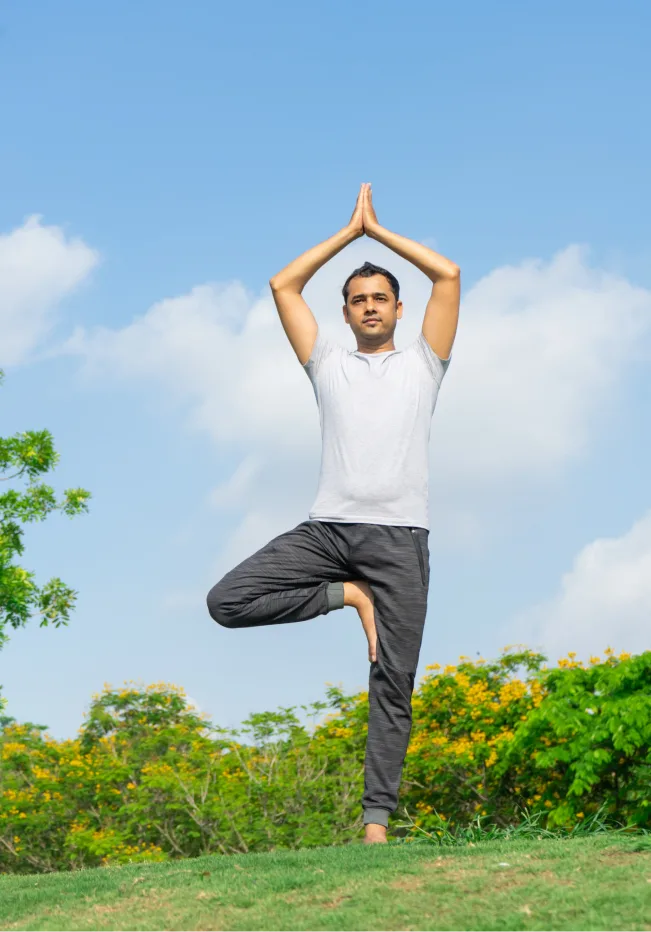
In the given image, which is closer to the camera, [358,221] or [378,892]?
[378,892]

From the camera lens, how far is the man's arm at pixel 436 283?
16.3 feet

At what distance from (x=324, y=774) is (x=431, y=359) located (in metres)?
6.27

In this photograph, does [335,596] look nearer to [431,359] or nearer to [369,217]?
[431,359]

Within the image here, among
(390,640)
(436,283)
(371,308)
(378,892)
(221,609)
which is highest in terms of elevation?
(436,283)

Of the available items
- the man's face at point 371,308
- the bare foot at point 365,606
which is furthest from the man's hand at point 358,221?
the bare foot at point 365,606

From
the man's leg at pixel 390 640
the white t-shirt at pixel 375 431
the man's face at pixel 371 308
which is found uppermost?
the man's face at pixel 371 308

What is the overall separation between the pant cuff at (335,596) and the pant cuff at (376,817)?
1.01m

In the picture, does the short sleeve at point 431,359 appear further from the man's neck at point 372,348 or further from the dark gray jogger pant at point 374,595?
the dark gray jogger pant at point 374,595

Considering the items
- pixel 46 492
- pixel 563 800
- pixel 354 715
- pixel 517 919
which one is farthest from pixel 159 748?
pixel 517 919

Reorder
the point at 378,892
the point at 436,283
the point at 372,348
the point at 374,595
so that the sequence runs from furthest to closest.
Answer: the point at 372,348
the point at 436,283
the point at 374,595
the point at 378,892

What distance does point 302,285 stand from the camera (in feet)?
16.6

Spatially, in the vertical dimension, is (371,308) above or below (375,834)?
above

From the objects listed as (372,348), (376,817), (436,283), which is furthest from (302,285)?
(376,817)

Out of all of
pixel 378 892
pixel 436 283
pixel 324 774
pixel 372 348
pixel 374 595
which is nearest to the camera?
pixel 378 892
